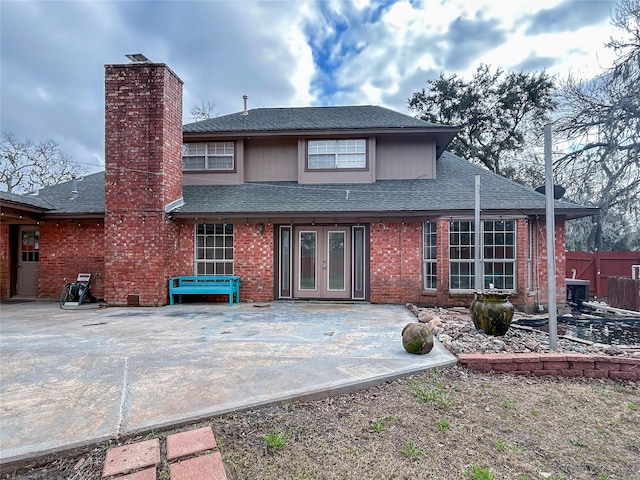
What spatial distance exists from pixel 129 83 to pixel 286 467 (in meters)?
9.39

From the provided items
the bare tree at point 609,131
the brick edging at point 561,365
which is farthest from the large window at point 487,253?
the bare tree at point 609,131

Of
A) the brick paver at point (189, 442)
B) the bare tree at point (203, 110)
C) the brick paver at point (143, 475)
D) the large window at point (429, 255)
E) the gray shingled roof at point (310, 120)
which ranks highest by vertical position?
the bare tree at point (203, 110)

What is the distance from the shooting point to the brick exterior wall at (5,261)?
9.73m

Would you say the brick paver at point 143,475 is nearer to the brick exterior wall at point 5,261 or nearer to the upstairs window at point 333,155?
the upstairs window at point 333,155

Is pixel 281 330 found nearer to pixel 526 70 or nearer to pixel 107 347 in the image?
pixel 107 347

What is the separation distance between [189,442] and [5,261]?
10.9m

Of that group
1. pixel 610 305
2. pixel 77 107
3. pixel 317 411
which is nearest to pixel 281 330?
pixel 317 411

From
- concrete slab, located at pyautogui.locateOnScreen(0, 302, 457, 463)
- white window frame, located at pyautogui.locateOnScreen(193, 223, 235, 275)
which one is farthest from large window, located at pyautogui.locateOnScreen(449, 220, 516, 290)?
white window frame, located at pyautogui.locateOnScreen(193, 223, 235, 275)

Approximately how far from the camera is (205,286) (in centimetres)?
871

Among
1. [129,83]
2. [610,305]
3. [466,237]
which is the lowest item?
[610,305]

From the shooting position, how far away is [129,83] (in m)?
8.53

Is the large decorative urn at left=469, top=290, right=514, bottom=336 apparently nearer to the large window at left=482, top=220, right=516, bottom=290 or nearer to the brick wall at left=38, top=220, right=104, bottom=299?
the large window at left=482, top=220, right=516, bottom=290

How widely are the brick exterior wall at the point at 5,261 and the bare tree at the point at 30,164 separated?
39.1ft

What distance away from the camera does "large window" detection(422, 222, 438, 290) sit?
28.4ft
